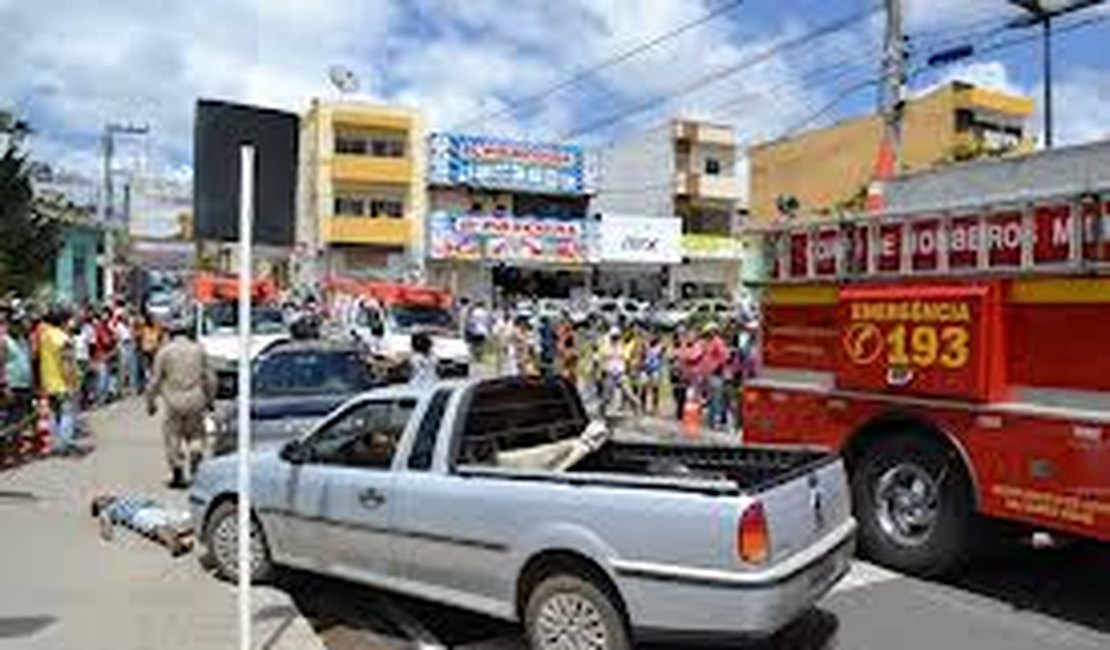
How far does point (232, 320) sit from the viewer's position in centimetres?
2978

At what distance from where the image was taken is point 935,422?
9.27m

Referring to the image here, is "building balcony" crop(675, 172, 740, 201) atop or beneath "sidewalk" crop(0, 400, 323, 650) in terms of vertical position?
atop

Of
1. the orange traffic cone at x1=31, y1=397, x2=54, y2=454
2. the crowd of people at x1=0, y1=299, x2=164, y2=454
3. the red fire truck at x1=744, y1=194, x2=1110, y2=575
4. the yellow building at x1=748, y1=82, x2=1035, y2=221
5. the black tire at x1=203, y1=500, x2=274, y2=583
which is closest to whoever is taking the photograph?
the red fire truck at x1=744, y1=194, x2=1110, y2=575

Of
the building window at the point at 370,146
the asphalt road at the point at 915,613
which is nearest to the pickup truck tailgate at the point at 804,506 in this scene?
the asphalt road at the point at 915,613

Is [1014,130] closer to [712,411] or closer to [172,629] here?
[712,411]

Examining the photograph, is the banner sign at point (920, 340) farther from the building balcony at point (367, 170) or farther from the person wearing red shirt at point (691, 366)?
the building balcony at point (367, 170)

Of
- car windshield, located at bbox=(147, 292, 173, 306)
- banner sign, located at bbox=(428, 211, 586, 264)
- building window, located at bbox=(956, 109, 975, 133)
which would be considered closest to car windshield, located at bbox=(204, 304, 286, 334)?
car windshield, located at bbox=(147, 292, 173, 306)

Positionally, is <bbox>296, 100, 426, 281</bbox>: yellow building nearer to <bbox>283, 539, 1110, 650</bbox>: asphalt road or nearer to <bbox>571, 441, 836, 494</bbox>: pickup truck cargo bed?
<bbox>283, 539, 1110, 650</bbox>: asphalt road

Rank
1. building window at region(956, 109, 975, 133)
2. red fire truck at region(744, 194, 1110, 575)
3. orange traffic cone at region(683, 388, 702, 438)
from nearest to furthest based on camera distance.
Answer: red fire truck at region(744, 194, 1110, 575) < orange traffic cone at region(683, 388, 702, 438) < building window at region(956, 109, 975, 133)

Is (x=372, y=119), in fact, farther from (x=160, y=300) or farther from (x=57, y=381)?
(x=57, y=381)

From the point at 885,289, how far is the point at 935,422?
41.7 inches

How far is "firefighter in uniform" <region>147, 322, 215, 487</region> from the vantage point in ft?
43.6

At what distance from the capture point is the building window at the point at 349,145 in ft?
210

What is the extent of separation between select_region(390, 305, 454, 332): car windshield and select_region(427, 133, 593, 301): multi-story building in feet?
88.9
